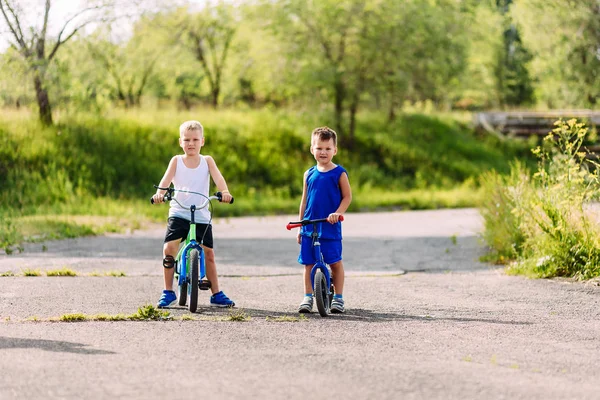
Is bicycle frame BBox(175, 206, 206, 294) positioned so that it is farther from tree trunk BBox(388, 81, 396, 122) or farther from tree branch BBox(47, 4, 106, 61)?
tree trunk BBox(388, 81, 396, 122)

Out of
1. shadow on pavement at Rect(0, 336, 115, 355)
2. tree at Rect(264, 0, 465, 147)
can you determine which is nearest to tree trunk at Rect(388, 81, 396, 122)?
tree at Rect(264, 0, 465, 147)

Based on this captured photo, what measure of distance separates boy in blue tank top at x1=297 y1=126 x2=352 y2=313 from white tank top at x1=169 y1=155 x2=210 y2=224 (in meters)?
0.92

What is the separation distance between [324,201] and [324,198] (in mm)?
26

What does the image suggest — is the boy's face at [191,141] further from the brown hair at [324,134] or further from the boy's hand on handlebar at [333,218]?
the boy's hand on handlebar at [333,218]

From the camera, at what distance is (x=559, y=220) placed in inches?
410

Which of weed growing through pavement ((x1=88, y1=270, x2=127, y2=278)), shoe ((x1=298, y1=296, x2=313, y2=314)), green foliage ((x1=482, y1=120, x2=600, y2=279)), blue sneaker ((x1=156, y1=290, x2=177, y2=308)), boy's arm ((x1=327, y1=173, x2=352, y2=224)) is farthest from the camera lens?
weed growing through pavement ((x1=88, y1=270, x2=127, y2=278))

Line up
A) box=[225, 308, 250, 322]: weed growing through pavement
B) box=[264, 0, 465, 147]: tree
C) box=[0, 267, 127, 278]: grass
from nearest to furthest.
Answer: box=[225, 308, 250, 322]: weed growing through pavement, box=[0, 267, 127, 278]: grass, box=[264, 0, 465, 147]: tree

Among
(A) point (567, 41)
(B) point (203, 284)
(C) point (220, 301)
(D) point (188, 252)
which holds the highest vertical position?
(A) point (567, 41)

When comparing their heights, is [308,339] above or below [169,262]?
below

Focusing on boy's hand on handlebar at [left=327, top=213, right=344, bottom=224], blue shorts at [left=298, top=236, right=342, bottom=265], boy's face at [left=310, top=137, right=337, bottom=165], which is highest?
boy's face at [left=310, top=137, right=337, bottom=165]

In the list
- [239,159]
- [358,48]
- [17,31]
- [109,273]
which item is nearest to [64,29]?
[17,31]

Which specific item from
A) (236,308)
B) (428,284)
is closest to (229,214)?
(428,284)

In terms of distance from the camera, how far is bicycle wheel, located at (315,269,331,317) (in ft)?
24.7

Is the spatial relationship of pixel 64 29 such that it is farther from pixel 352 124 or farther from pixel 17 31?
pixel 352 124
